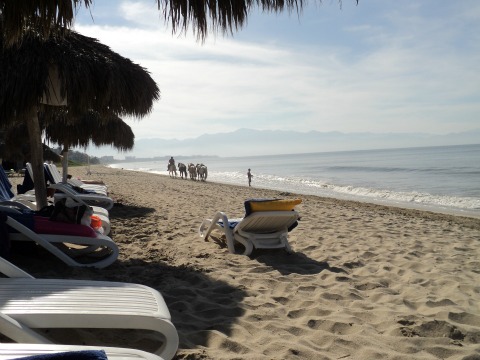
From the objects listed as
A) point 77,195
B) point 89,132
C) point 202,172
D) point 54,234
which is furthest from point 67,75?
point 202,172

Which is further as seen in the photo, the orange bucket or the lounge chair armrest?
A: the orange bucket

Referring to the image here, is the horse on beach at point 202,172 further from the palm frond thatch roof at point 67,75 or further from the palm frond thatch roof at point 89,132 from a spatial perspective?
the palm frond thatch roof at point 67,75

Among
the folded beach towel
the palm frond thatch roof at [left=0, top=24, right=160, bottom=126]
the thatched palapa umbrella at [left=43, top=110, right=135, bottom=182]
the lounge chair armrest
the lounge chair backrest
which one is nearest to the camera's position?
the folded beach towel

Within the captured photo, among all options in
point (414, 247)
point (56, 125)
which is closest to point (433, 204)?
point (414, 247)

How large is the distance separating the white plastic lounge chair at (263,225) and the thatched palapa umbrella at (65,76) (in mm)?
1764

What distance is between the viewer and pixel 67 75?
14.1 ft

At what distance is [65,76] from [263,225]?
2.63 meters

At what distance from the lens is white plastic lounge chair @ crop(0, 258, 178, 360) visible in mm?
1848

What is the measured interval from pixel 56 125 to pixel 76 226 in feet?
22.8

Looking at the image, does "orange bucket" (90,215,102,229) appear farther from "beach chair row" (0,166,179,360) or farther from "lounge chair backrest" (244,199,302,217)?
"beach chair row" (0,166,179,360)

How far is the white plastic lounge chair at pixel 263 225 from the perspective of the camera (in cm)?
477

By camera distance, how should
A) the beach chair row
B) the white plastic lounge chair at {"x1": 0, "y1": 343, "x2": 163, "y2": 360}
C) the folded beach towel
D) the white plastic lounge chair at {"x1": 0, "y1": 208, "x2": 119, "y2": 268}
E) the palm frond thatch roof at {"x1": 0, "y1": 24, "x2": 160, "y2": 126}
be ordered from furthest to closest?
the palm frond thatch roof at {"x1": 0, "y1": 24, "x2": 160, "y2": 126} < the white plastic lounge chair at {"x1": 0, "y1": 208, "x2": 119, "y2": 268} < the beach chair row < the white plastic lounge chair at {"x1": 0, "y1": 343, "x2": 163, "y2": 360} < the folded beach towel

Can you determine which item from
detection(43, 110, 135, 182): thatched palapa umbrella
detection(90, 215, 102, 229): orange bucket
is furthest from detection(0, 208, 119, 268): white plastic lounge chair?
detection(43, 110, 135, 182): thatched palapa umbrella

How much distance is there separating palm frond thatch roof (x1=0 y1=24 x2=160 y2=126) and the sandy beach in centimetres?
158
